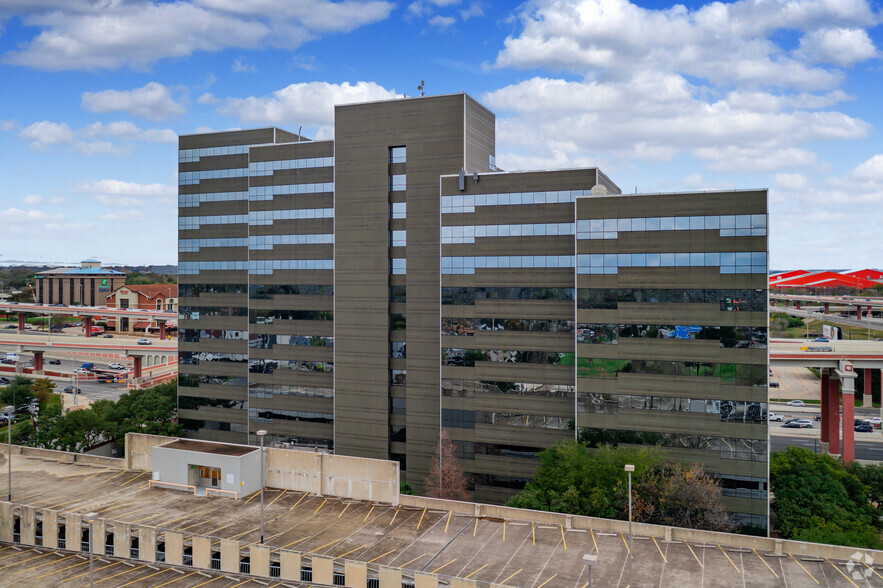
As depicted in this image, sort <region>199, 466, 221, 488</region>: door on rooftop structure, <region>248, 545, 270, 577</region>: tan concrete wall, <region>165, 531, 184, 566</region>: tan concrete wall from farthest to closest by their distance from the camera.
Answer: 1. <region>199, 466, 221, 488</region>: door on rooftop structure
2. <region>165, 531, 184, 566</region>: tan concrete wall
3. <region>248, 545, 270, 577</region>: tan concrete wall

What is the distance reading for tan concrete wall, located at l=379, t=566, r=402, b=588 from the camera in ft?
129

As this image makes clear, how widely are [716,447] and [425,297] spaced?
31909mm

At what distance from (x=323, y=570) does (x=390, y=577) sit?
4.65 meters

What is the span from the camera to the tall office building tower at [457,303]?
58500 mm

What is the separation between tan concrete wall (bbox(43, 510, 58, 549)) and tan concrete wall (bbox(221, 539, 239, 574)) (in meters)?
14.8

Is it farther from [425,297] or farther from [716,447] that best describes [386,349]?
[716,447]

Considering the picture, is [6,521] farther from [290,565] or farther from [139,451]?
[290,565]

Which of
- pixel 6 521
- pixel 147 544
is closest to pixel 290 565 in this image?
pixel 147 544

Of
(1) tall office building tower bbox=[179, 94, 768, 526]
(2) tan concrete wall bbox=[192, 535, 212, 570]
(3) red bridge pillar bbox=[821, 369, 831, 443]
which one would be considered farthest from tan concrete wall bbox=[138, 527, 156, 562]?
(3) red bridge pillar bbox=[821, 369, 831, 443]

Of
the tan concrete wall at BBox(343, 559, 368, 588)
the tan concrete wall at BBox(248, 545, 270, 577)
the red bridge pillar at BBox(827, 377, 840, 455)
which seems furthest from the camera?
the red bridge pillar at BBox(827, 377, 840, 455)

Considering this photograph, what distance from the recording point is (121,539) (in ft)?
154

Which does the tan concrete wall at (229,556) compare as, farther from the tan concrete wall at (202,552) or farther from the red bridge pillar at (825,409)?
the red bridge pillar at (825,409)

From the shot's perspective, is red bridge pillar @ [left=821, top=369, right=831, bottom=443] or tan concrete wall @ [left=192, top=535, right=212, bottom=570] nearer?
tan concrete wall @ [left=192, top=535, right=212, bottom=570]

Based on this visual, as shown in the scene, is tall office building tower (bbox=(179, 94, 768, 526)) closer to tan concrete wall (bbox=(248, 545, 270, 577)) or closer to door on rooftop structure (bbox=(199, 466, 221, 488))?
door on rooftop structure (bbox=(199, 466, 221, 488))
